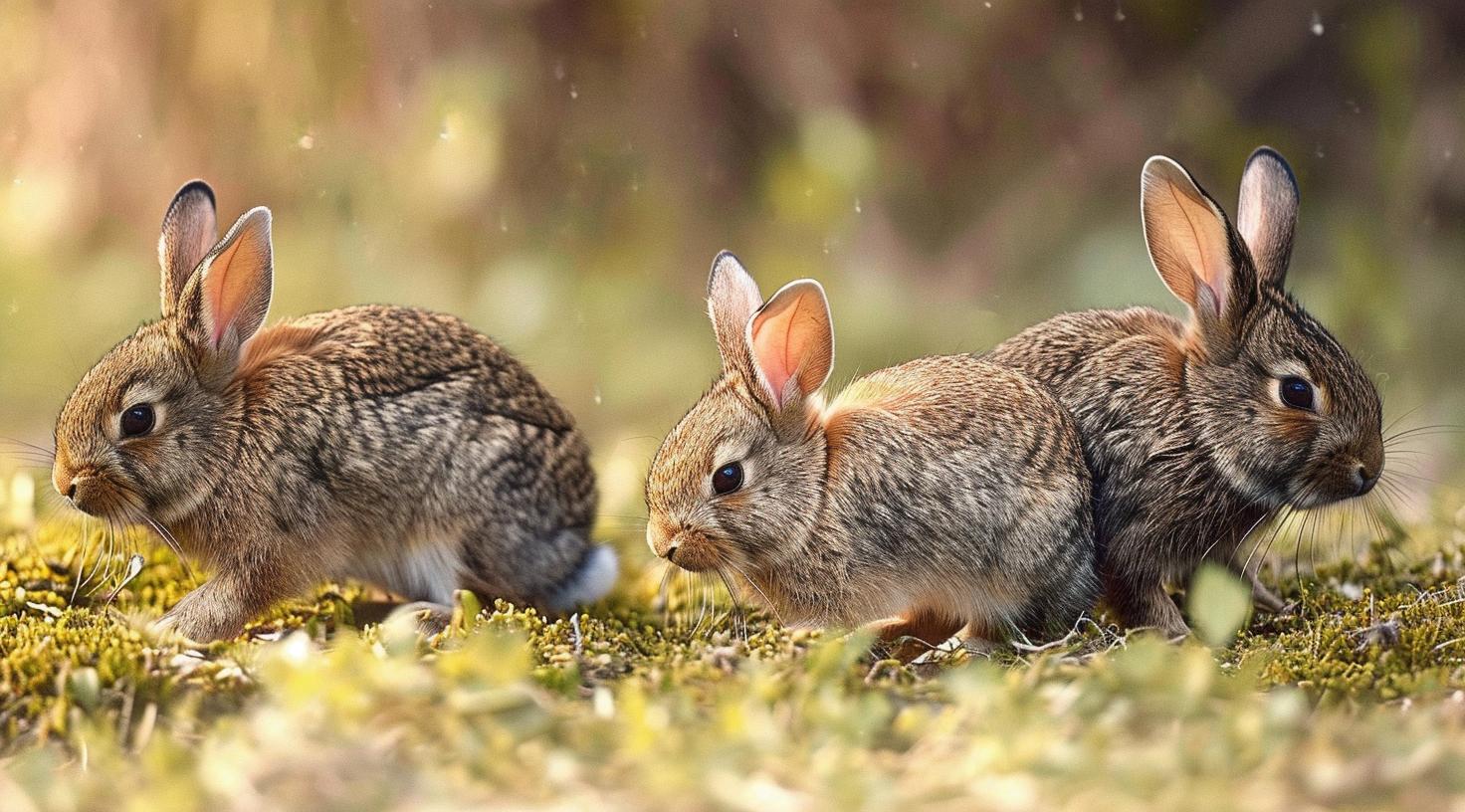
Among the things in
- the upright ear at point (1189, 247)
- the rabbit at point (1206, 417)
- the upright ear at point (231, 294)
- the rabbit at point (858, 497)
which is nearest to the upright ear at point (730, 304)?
the rabbit at point (858, 497)

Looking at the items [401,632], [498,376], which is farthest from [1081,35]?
[401,632]

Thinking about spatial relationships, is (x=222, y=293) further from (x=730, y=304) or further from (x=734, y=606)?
(x=734, y=606)

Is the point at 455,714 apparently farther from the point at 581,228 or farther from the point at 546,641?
the point at 581,228

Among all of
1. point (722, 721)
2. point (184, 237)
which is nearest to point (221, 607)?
point (184, 237)

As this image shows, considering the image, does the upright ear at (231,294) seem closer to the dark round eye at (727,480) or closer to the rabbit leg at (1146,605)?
the dark round eye at (727,480)

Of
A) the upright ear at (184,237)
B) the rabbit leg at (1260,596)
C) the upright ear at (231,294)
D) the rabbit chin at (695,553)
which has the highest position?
the upright ear at (184,237)

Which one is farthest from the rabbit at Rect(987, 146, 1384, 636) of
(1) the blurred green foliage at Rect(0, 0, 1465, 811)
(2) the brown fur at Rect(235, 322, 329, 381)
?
(2) the brown fur at Rect(235, 322, 329, 381)

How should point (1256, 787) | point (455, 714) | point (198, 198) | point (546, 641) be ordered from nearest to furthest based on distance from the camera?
point (1256, 787) < point (455, 714) < point (546, 641) < point (198, 198)
